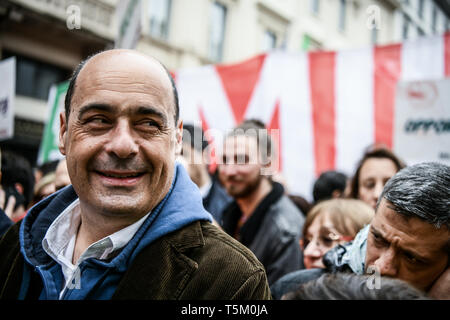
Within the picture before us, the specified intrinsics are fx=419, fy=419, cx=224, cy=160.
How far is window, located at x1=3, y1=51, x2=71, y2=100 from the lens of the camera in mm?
9156

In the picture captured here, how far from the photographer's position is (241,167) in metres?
2.81

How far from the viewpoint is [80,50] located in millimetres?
9984

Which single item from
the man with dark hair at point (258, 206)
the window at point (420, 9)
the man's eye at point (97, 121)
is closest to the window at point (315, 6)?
the window at point (420, 9)

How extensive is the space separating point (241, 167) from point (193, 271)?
5.61 ft

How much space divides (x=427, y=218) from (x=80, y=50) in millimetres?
9985

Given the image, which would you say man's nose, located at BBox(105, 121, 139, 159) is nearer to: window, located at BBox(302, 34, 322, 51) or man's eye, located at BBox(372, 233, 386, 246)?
man's eye, located at BBox(372, 233, 386, 246)

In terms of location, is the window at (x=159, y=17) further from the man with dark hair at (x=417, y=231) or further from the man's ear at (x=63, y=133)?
the man with dark hair at (x=417, y=231)

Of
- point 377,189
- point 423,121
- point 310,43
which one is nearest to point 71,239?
point 377,189

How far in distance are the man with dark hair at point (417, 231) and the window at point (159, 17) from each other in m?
10.7

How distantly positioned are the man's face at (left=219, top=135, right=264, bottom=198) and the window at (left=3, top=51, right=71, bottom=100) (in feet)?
25.9

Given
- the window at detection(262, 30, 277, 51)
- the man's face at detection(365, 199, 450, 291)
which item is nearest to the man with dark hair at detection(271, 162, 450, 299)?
the man's face at detection(365, 199, 450, 291)

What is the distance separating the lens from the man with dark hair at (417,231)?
1307 millimetres

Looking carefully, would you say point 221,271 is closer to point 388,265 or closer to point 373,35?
point 388,265

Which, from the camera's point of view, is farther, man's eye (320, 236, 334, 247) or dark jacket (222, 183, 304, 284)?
dark jacket (222, 183, 304, 284)
